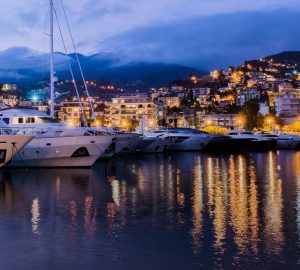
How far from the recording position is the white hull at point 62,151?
114ft

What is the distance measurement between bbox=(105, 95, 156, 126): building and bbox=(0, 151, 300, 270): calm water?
113 m

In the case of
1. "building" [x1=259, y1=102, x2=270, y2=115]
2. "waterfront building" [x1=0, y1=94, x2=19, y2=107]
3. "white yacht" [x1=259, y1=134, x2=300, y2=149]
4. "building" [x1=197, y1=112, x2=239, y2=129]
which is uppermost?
"waterfront building" [x1=0, y1=94, x2=19, y2=107]

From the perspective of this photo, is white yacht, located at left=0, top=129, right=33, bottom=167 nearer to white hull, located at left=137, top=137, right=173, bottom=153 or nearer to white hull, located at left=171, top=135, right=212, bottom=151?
white hull, located at left=137, top=137, right=173, bottom=153

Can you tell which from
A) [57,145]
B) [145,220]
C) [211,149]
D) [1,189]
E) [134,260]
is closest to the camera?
[134,260]

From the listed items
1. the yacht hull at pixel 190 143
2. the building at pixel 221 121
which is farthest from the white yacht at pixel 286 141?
the building at pixel 221 121

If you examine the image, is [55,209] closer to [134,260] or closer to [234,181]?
[134,260]

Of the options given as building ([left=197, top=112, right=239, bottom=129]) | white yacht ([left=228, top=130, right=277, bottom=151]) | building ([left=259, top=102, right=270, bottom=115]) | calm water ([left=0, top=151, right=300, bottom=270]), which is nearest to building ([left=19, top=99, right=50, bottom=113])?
white yacht ([left=228, top=130, right=277, bottom=151])

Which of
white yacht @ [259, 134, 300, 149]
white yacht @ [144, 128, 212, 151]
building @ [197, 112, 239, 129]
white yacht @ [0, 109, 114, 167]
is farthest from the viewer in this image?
building @ [197, 112, 239, 129]

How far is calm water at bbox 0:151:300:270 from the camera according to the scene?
1272 centimetres

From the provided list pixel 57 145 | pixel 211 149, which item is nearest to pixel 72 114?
pixel 211 149

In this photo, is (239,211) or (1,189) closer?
(239,211)

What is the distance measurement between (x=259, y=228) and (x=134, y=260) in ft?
15.8

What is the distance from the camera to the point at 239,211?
1900 centimetres

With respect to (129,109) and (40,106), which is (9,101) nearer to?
(129,109)
